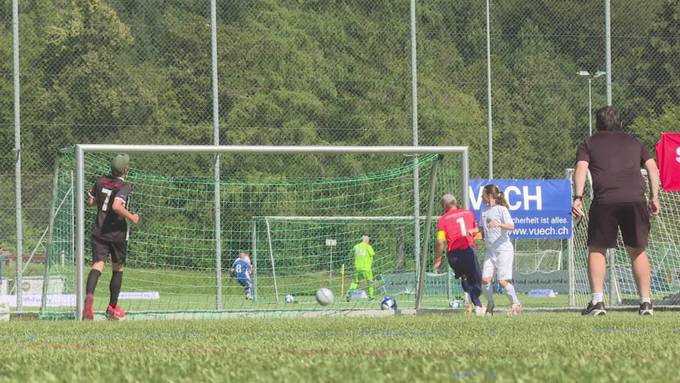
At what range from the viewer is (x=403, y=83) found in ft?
78.2

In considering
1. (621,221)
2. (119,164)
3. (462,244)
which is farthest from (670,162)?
(119,164)

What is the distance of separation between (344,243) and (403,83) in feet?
13.6

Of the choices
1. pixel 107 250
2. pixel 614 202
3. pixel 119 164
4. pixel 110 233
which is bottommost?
pixel 107 250

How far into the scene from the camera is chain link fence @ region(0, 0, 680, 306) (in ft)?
73.8

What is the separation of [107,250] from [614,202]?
18.0 feet

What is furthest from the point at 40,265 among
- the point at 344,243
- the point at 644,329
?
the point at 644,329

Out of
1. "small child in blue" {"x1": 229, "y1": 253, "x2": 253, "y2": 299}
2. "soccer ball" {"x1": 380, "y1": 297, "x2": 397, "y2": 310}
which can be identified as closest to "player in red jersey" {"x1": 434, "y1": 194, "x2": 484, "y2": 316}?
"soccer ball" {"x1": 380, "y1": 297, "x2": 397, "y2": 310}

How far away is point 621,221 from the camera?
33.7 ft

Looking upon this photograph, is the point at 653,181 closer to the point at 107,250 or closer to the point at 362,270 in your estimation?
the point at 107,250

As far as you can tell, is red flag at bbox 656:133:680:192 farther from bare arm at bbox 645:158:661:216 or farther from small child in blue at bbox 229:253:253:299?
bare arm at bbox 645:158:661:216

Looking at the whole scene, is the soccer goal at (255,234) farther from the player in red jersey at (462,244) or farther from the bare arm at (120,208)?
the bare arm at (120,208)

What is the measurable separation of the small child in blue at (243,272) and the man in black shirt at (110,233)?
533cm

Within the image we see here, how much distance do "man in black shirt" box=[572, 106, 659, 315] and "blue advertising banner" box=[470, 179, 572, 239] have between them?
915 cm

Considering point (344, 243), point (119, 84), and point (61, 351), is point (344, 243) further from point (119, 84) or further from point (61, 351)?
point (61, 351)
